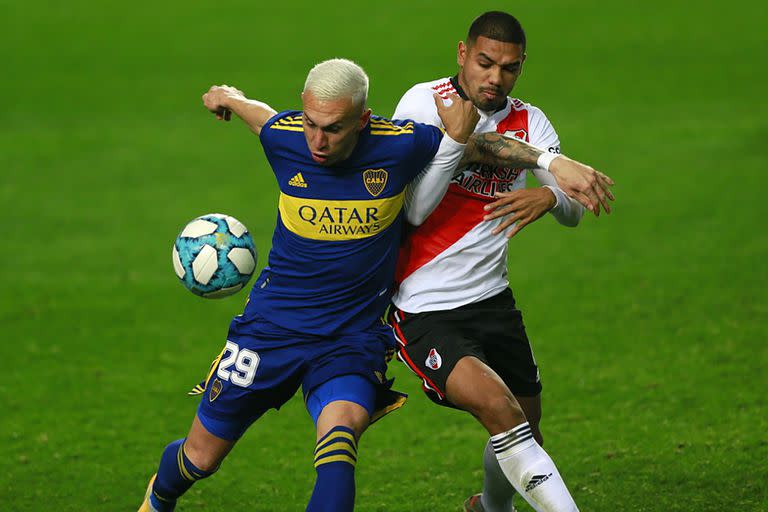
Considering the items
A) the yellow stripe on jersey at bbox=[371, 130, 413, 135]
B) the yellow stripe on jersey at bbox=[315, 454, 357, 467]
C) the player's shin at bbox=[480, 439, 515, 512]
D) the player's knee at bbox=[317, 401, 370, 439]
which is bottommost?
the player's shin at bbox=[480, 439, 515, 512]

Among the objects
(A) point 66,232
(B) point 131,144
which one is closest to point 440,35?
(B) point 131,144

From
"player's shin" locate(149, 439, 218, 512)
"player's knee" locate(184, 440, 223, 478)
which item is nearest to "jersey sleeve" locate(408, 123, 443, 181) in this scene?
"player's knee" locate(184, 440, 223, 478)

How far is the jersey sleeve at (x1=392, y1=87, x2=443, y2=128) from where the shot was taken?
566 cm

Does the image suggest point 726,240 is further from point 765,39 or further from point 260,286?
point 765,39

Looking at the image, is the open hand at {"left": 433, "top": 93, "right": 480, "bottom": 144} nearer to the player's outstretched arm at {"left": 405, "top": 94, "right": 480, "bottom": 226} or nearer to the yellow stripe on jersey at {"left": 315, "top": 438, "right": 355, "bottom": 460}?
the player's outstretched arm at {"left": 405, "top": 94, "right": 480, "bottom": 226}

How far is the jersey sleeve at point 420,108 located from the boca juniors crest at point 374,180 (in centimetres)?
43

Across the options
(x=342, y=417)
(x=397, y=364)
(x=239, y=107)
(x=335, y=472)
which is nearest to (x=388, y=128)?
(x=239, y=107)

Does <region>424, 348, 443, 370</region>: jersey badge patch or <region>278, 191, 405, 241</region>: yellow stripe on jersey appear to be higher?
<region>278, 191, 405, 241</region>: yellow stripe on jersey

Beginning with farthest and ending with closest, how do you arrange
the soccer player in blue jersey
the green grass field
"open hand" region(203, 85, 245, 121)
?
the green grass field < "open hand" region(203, 85, 245, 121) < the soccer player in blue jersey

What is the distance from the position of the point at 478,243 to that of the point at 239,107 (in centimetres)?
137

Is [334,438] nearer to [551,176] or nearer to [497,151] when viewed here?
[497,151]

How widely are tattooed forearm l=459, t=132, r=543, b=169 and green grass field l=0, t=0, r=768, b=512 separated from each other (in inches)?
89.6

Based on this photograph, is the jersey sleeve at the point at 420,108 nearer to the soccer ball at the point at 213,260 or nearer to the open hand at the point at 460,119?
the open hand at the point at 460,119

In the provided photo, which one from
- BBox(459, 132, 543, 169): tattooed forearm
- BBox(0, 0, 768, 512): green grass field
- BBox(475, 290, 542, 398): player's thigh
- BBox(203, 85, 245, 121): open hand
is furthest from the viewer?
BBox(0, 0, 768, 512): green grass field
